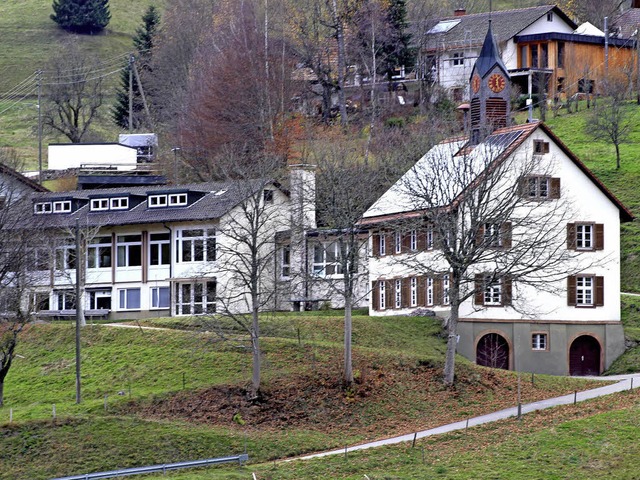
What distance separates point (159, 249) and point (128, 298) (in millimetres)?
2990

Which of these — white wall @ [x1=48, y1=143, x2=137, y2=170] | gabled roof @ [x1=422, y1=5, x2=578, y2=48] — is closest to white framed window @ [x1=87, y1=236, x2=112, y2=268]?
white wall @ [x1=48, y1=143, x2=137, y2=170]

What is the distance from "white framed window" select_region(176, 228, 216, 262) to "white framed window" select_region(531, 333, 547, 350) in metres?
17.2

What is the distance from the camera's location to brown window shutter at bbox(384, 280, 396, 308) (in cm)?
6819

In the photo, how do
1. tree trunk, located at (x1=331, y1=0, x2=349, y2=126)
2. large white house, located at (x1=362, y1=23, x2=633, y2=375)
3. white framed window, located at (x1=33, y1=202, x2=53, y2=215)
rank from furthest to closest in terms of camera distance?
tree trunk, located at (x1=331, y1=0, x2=349, y2=126)
white framed window, located at (x1=33, y1=202, x2=53, y2=215)
large white house, located at (x1=362, y1=23, x2=633, y2=375)

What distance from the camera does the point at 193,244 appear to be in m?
73.0

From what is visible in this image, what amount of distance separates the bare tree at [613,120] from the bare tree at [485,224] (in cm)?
2150

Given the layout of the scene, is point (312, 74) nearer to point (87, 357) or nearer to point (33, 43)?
point (87, 357)

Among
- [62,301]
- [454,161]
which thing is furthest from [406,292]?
[62,301]

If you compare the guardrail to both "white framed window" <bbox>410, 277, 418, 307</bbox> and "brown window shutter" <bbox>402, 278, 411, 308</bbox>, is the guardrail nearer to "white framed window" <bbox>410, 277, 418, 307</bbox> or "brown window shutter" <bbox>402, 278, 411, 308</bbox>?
"white framed window" <bbox>410, 277, 418, 307</bbox>

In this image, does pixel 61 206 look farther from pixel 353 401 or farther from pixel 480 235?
pixel 353 401

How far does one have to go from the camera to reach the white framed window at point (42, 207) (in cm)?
7700

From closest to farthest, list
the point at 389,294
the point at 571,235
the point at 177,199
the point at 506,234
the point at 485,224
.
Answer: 1. the point at 485,224
2. the point at 506,234
3. the point at 571,235
4. the point at 389,294
5. the point at 177,199

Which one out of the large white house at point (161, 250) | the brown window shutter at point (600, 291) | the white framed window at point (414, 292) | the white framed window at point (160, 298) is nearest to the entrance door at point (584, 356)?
the brown window shutter at point (600, 291)

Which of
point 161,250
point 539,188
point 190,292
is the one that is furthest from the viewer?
point 161,250
